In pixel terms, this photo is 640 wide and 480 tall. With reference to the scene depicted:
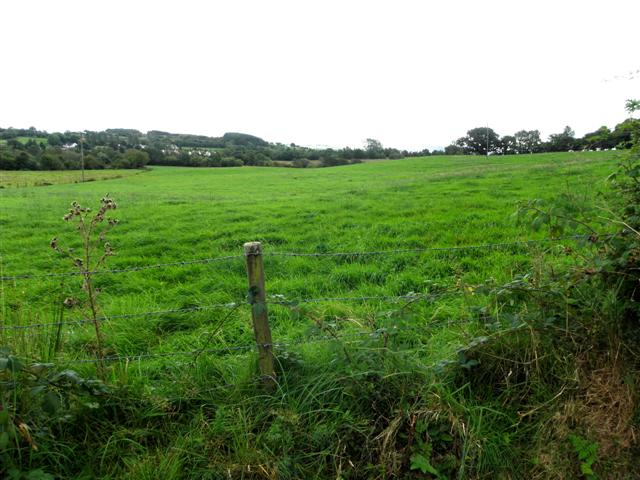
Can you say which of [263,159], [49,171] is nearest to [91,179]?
[49,171]

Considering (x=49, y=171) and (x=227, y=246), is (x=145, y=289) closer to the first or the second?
(x=227, y=246)

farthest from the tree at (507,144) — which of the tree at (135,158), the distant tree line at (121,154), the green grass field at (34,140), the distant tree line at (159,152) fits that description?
the green grass field at (34,140)

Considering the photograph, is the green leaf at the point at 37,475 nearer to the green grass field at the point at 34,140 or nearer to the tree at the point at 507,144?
the tree at the point at 507,144

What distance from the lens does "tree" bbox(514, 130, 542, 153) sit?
57.0 m

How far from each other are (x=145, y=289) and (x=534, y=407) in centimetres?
585

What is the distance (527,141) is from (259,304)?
6986 cm

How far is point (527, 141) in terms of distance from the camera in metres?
62.7

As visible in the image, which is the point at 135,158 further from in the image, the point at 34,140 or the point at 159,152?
the point at 34,140

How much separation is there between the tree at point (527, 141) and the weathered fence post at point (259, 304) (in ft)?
201

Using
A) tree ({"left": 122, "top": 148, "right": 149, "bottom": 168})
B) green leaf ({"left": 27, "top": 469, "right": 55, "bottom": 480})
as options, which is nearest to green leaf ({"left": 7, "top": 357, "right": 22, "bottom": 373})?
green leaf ({"left": 27, "top": 469, "right": 55, "bottom": 480})

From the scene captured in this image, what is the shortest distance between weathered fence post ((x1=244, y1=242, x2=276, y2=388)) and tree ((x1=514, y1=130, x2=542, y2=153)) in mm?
61134

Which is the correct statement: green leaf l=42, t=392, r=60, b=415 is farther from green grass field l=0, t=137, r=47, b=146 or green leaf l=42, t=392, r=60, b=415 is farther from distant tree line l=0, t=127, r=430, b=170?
green grass field l=0, t=137, r=47, b=146

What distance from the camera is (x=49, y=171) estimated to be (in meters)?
62.2

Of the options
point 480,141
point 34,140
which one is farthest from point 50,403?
point 34,140
